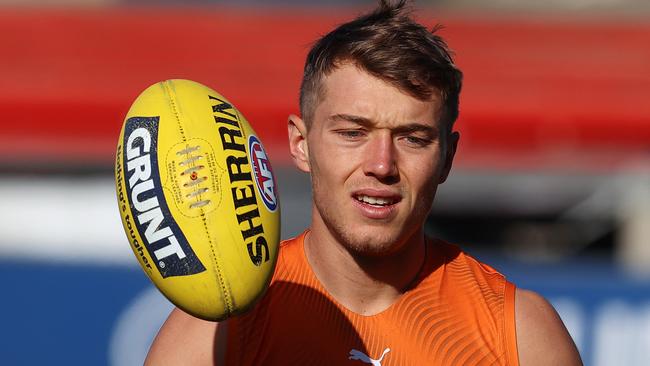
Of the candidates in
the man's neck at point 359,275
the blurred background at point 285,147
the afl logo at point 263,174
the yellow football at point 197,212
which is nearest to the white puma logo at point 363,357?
the man's neck at point 359,275

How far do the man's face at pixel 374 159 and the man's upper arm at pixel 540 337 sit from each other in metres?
0.42

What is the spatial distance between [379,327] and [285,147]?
15.9 ft

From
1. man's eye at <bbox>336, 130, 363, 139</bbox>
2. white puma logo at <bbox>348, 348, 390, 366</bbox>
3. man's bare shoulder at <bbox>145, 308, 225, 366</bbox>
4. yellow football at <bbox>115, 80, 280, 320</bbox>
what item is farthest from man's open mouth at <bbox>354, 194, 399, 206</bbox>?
man's bare shoulder at <bbox>145, 308, 225, 366</bbox>

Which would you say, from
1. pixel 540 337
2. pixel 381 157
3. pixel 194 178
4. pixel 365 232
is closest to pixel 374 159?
pixel 381 157

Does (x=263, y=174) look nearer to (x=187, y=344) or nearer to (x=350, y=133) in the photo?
(x=350, y=133)

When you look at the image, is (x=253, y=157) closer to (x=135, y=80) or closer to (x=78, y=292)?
(x=78, y=292)

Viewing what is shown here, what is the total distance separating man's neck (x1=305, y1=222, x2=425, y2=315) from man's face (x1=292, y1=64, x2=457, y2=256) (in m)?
0.10

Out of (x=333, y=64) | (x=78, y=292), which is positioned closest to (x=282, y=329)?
(x=333, y=64)

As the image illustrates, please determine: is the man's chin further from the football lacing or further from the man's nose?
the football lacing

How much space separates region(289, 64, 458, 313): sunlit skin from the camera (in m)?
2.96

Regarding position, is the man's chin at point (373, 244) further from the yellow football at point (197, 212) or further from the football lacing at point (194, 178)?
the football lacing at point (194, 178)

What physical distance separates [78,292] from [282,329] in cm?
382

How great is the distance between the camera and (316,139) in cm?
310

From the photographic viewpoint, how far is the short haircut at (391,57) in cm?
300
